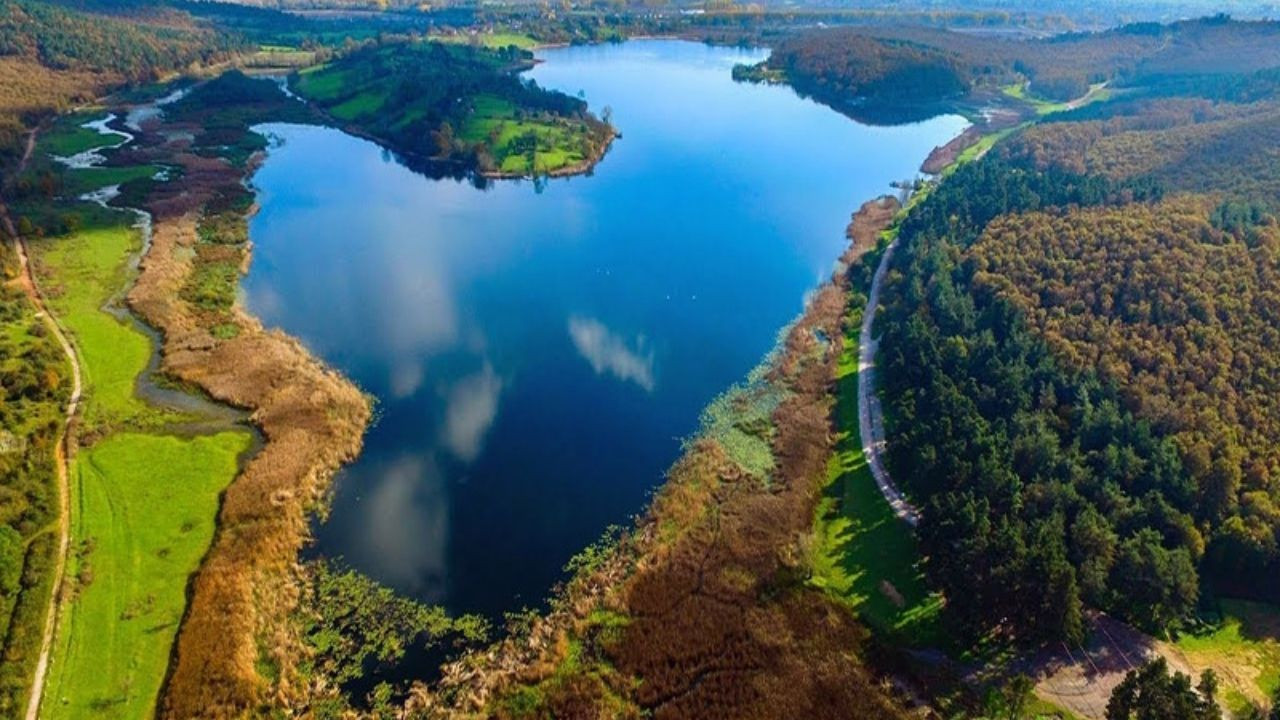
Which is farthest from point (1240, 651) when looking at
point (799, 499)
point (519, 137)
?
point (519, 137)

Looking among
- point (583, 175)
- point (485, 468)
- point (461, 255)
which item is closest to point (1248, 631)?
point (485, 468)

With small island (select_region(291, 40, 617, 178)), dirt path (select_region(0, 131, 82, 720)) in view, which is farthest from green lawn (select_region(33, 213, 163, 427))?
small island (select_region(291, 40, 617, 178))

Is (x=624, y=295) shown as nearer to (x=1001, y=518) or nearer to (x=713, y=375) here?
(x=713, y=375)

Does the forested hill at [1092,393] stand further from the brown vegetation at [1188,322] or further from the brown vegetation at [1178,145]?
the brown vegetation at [1178,145]

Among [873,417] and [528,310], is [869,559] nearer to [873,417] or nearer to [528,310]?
[873,417]

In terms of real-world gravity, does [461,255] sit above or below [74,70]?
below

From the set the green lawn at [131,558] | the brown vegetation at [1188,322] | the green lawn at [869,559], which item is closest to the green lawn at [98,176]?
the green lawn at [131,558]
